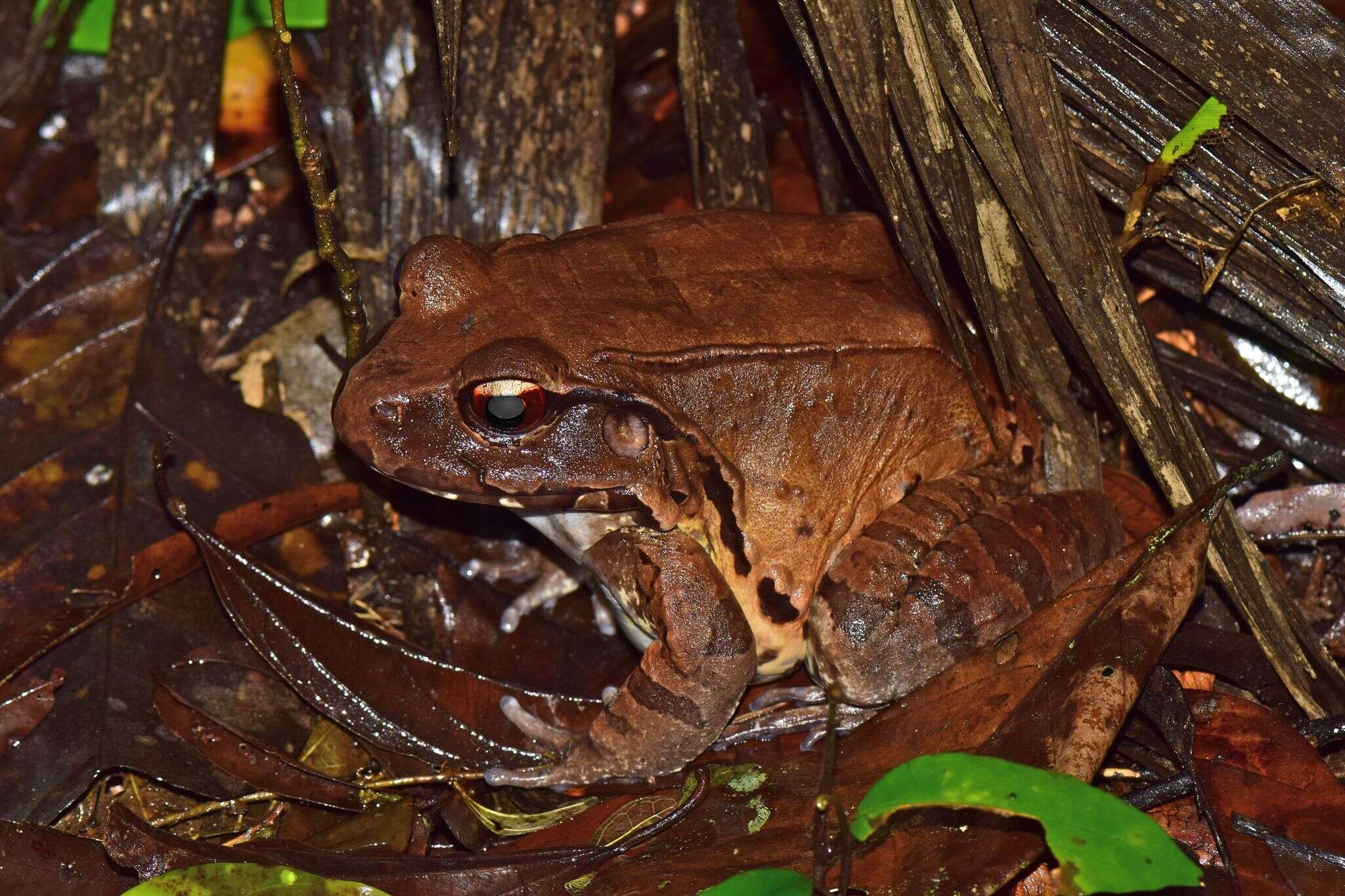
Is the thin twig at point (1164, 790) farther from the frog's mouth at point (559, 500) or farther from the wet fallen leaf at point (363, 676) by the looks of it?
the wet fallen leaf at point (363, 676)

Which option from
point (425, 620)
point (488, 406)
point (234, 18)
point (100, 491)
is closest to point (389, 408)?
point (488, 406)

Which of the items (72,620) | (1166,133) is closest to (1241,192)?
(1166,133)

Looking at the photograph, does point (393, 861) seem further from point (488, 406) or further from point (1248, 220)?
point (1248, 220)

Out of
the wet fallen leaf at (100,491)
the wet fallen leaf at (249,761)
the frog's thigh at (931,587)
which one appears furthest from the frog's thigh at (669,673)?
the wet fallen leaf at (100,491)

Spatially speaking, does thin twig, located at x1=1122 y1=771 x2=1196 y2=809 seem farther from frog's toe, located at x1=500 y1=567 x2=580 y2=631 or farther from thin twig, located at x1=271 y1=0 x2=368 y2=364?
thin twig, located at x1=271 y1=0 x2=368 y2=364

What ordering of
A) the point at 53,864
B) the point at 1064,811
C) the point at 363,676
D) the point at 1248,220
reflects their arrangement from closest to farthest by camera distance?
the point at 1064,811 < the point at 53,864 < the point at 1248,220 < the point at 363,676

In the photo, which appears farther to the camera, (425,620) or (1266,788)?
(425,620)

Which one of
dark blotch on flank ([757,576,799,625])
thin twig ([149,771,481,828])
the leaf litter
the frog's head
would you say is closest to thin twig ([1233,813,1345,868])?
the leaf litter
